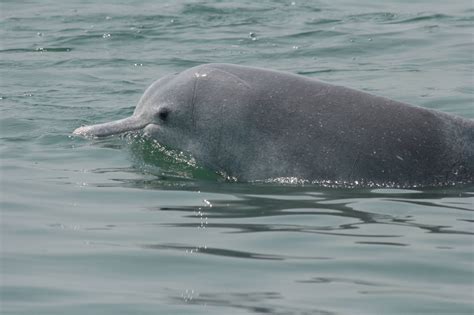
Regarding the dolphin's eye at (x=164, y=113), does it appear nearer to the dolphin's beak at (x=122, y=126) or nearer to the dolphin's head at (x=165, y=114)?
the dolphin's head at (x=165, y=114)

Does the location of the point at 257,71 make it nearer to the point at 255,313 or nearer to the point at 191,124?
the point at 191,124

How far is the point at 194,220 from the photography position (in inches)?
402

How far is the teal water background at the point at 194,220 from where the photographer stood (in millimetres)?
8148

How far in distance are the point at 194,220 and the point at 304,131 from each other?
180 centimetres

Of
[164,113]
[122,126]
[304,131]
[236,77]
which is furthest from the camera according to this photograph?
[122,126]

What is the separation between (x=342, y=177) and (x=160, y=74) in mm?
7262

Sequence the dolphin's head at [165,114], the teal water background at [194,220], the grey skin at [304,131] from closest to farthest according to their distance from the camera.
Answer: the teal water background at [194,220] → the grey skin at [304,131] → the dolphin's head at [165,114]

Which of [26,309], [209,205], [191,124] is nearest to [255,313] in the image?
[26,309]

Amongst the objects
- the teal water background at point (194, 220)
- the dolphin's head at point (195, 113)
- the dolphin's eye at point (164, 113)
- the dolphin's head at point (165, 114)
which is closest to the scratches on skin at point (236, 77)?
the dolphin's head at point (195, 113)

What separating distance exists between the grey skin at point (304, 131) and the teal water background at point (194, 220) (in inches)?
9.0

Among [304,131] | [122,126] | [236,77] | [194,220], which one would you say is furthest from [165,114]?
[194,220]

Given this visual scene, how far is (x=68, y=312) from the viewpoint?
25.6 ft

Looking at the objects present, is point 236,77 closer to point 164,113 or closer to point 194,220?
point 164,113

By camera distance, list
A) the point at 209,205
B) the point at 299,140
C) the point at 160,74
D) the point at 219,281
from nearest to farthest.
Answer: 1. the point at 219,281
2. the point at 209,205
3. the point at 299,140
4. the point at 160,74
